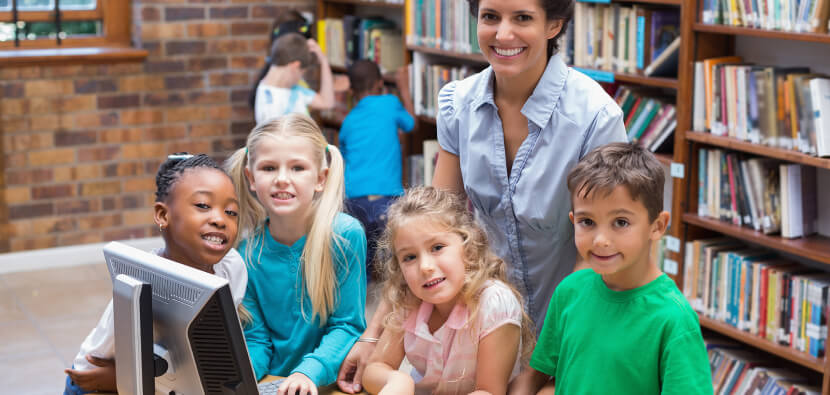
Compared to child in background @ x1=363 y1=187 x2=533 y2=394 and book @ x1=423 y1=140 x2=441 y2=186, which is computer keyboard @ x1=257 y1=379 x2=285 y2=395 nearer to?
child in background @ x1=363 y1=187 x2=533 y2=394

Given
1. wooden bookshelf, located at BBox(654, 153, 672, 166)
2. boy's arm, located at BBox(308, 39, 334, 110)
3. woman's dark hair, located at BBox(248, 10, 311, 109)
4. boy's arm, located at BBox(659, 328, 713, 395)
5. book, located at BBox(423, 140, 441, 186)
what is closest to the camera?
boy's arm, located at BBox(659, 328, 713, 395)

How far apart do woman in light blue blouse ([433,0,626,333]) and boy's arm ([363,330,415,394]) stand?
32 centimetres

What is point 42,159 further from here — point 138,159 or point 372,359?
point 372,359

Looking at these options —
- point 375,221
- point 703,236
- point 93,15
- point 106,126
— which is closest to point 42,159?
point 106,126

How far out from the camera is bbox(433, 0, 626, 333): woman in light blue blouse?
168cm

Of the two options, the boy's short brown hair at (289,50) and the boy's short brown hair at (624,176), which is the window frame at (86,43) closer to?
the boy's short brown hair at (289,50)

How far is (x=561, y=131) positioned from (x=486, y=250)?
27 cm

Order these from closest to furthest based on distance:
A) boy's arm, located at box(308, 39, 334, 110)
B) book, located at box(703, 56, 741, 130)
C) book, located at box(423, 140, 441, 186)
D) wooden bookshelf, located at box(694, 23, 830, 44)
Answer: wooden bookshelf, located at box(694, 23, 830, 44) < book, located at box(703, 56, 741, 130) < book, located at box(423, 140, 441, 186) < boy's arm, located at box(308, 39, 334, 110)

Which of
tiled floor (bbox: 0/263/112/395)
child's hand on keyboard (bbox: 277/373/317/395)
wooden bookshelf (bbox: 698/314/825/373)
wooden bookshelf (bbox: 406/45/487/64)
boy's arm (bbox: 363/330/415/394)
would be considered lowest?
tiled floor (bbox: 0/263/112/395)

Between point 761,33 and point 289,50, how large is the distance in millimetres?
2334

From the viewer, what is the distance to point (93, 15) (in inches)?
194

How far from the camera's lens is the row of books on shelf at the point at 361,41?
4.80 metres

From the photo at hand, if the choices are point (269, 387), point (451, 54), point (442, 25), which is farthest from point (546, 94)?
point (442, 25)

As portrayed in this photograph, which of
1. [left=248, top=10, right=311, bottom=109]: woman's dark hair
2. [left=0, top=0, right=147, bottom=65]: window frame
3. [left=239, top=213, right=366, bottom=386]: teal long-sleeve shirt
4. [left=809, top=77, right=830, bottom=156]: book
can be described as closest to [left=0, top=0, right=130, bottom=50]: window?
[left=0, top=0, right=147, bottom=65]: window frame
